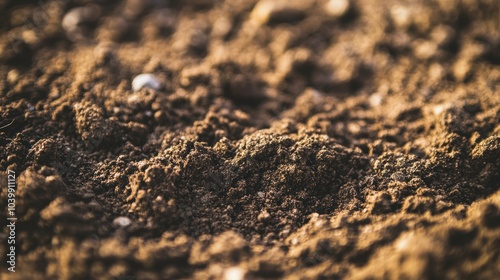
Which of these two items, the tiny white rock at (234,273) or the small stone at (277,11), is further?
the small stone at (277,11)

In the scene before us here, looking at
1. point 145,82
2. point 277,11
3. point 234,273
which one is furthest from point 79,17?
point 234,273

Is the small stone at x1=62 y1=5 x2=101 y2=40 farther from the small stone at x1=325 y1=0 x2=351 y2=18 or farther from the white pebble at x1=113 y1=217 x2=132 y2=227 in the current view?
the small stone at x1=325 y1=0 x2=351 y2=18

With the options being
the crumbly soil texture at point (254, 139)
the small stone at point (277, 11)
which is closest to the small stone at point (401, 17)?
the crumbly soil texture at point (254, 139)

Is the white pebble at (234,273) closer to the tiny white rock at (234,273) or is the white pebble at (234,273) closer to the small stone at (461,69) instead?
the tiny white rock at (234,273)

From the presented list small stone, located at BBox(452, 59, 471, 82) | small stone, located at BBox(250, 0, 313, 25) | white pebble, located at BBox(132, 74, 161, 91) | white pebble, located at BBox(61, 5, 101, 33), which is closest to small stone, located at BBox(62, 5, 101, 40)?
white pebble, located at BBox(61, 5, 101, 33)

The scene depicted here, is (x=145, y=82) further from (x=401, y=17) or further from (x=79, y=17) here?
(x=401, y=17)
